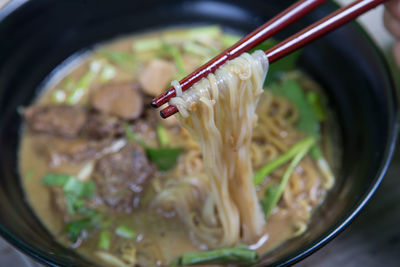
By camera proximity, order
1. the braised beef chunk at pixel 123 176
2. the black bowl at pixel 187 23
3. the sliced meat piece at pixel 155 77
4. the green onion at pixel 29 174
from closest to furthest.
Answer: the black bowl at pixel 187 23
the braised beef chunk at pixel 123 176
the green onion at pixel 29 174
the sliced meat piece at pixel 155 77

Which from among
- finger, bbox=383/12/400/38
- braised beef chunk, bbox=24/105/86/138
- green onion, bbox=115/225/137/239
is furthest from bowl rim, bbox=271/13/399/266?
braised beef chunk, bbox=24/105/86/138

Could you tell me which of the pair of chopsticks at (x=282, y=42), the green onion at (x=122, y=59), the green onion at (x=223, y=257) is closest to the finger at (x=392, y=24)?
the pair of chopsticks at (x=282, y=42)

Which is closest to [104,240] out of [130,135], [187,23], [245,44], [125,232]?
[125,232]

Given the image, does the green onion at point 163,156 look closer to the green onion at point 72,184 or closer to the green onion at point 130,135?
the green onion at point 130,135

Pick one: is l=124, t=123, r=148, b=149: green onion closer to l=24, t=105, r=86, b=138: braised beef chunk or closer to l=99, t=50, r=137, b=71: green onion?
l=24, t=105, r=86, b=138: braised beef chunk

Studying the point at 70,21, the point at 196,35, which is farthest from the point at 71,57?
the point at 196,35
